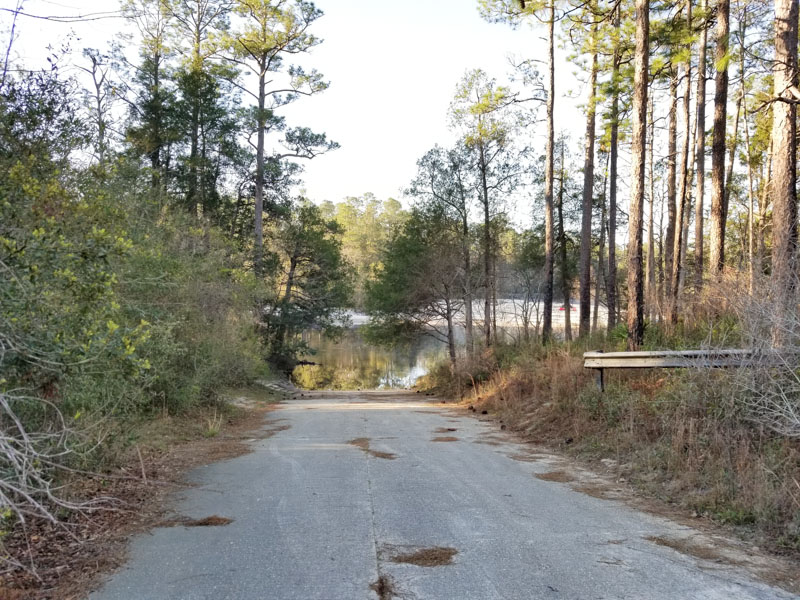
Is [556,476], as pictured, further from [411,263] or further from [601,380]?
[411,263]

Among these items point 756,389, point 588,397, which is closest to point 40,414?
point 756,389

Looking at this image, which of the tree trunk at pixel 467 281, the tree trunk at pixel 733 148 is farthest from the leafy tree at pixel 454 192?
the tree trunk at pixel 733 148

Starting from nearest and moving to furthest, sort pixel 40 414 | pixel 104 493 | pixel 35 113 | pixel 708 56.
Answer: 1. pixel 40 414
2. pixel 104 493
3. pixel 35 113
4. pixel 708 56

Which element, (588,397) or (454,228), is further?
(454,228)

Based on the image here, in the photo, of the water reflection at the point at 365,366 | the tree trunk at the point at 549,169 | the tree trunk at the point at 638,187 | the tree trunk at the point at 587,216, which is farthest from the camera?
the water reflection at the point at 365,366

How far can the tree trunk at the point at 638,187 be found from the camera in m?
13.2

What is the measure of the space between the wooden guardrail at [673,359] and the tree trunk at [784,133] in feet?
7.03

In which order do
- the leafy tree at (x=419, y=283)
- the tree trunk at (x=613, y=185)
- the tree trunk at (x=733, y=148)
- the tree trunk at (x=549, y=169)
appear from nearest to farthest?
the tree trunk at (x=613, y=185)
the tree trunk at (x=549, y=169)
the tree trunk at (x=733, y=148)
the leafy tree at (x=419, y=283)

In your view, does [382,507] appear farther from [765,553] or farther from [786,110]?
[786,110]

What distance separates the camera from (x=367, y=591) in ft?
13.3

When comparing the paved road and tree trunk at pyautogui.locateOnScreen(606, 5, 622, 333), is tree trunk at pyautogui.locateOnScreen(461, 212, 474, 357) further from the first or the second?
the paved road

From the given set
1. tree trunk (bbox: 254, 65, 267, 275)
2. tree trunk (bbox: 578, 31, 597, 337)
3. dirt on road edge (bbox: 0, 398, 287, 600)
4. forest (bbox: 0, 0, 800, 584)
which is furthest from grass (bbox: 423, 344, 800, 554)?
tree trunk (bbox: 254, 65, 267, 275)

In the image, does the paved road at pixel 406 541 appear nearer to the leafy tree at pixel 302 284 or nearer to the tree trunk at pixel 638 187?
the tree trunk at pixel 638 187

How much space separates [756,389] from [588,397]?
155 inches
